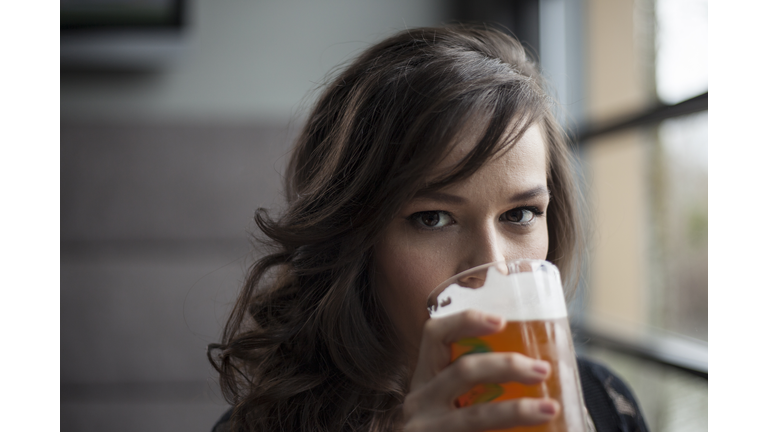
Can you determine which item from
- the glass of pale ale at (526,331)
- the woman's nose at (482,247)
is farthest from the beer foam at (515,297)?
Answer: the woman's nose at (482,247)

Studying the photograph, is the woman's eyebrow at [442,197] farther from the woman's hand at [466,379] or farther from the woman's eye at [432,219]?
the woman's hand at [466,379]

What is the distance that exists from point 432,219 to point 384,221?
65 millimetres

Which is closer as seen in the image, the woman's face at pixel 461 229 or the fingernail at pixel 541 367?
the fingernail at pixel 541 367

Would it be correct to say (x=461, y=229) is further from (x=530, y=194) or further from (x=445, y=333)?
(x=445, y=333)

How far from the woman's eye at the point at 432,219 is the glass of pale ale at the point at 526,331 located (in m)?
0.21

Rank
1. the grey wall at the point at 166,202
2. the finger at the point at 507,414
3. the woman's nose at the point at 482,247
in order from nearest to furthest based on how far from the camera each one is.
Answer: the finger at the point at 507,414
the woman's nose at the point at 482,247
the grey wall at the point at 166,202

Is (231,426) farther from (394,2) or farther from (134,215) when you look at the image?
(394,2)

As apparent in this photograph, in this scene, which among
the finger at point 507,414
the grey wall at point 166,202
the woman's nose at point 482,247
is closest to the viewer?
the finger at point 507,414

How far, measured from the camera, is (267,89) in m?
2.19

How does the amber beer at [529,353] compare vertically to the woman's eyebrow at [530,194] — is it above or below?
below

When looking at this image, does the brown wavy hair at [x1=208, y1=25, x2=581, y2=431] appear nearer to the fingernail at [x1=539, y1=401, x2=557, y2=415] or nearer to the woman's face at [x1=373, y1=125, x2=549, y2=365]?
the woman's face at [x1=373, y1=125, x2=549, y2=365]

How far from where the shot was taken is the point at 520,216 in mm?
773

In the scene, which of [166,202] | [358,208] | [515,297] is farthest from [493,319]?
[166,202]

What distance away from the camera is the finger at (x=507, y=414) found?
18.0 inches
